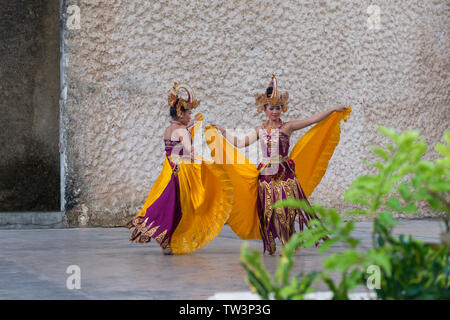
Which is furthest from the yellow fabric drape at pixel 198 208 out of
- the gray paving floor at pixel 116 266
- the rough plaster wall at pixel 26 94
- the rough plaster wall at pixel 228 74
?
the rough plaster wall at pixel 26 94

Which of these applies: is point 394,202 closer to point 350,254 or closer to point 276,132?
point 350,254

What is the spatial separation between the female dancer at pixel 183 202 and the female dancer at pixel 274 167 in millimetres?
228

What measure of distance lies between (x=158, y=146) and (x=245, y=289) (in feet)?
14.6

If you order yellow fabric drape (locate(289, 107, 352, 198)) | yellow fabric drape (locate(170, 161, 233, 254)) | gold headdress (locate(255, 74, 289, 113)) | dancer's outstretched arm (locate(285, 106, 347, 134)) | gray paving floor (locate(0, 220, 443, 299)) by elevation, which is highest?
gold headdress (locate(255, 74, 289, 113))

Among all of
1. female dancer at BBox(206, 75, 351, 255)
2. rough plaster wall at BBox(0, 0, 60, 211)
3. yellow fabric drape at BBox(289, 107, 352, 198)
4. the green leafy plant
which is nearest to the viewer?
→ the green leafy plant

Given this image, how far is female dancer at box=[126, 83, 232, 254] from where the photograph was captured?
522 cm

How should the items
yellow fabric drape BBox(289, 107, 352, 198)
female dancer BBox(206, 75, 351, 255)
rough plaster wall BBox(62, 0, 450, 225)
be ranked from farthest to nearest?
rough plaster wall BBox(62, 0, 450, 225)
yellow fabric drape BBox(289, 107, 352, 198)
female dancer BBox(206, 75, 351, 255)

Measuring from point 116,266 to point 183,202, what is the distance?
92cm

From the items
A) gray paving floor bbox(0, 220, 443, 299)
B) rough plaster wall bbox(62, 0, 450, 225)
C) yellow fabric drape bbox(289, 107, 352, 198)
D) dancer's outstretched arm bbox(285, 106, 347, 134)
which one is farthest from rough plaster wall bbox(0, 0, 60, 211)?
dancer's outstretched arm bbox(285, 106, 347, 134)

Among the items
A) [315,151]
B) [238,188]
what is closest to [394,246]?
[238,188]

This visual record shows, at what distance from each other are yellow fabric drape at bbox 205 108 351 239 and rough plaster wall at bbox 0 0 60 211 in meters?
4.79

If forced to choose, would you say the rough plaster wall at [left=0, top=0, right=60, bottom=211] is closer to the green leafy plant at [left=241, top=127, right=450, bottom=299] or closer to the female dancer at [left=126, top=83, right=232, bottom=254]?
the female dancer at [left=126, top=83, right=232, bottom=254]
